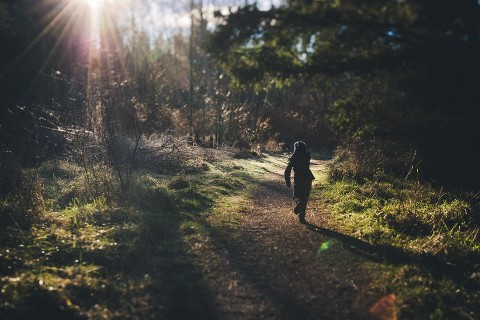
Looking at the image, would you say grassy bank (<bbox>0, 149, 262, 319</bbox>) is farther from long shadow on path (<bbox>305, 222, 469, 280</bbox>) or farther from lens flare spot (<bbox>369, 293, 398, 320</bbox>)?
long shadow on path (<bbox>305, 222, 469, 280</bbox>)

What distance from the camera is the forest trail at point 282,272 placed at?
15.8 ft

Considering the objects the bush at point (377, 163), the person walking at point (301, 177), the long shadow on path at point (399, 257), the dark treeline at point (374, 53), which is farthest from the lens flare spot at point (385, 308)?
the bush at point (377, 163)

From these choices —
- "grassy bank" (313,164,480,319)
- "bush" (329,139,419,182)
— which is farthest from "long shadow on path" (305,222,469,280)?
"bush" (329,139,419,182)

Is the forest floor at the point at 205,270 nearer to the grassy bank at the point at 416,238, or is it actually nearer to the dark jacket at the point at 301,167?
the grassy bank at the point at 416,238

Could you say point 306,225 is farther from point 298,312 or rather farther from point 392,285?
point 298,312

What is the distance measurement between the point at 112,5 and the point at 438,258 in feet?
113

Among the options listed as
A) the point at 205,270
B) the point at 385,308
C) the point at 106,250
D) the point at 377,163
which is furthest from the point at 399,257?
the point at 377,163

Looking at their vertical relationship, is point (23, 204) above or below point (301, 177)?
below

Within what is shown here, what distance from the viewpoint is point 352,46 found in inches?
207

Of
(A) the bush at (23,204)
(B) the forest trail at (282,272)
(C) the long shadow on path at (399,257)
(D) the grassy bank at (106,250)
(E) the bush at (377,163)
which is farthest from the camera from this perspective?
(E) the bush at (377,163)

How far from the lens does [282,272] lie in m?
5.77

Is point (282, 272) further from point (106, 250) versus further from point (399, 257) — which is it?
point (106, 250)

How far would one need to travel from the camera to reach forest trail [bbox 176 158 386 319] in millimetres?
4805

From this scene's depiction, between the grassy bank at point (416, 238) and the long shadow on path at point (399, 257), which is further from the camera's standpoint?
the long shadow on path at point (399, 257)
